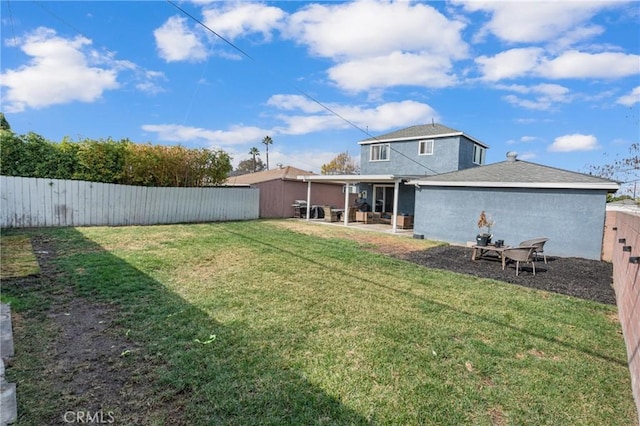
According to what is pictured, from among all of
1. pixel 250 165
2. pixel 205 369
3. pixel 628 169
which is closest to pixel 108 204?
pixel 205 369

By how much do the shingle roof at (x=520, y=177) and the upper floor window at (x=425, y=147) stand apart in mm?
5243

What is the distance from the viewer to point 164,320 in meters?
3.89

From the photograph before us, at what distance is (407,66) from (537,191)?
6.88 metres

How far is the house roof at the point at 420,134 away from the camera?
1731cm

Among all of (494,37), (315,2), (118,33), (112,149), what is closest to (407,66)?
(494,37)

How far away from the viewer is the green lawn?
99.2 inches

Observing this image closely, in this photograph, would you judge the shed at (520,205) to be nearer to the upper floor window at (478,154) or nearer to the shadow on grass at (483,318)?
the upper floor window at (478,154)

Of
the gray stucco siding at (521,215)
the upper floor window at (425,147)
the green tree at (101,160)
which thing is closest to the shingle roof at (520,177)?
the gray stucco siding at (521,215)

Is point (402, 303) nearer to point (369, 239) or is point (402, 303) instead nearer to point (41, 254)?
point (369, 239)

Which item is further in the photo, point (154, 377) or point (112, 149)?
point (112, 149)

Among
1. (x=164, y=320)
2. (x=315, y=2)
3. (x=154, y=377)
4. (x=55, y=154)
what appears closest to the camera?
(x=154, y=377)

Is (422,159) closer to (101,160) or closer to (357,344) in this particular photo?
(101,160)

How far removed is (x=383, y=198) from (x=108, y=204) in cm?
1389

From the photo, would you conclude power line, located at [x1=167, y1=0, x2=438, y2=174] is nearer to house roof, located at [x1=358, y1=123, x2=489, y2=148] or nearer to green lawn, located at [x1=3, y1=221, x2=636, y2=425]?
house roof, located at [x1=358, y1=123, x2=489, y2=148]
